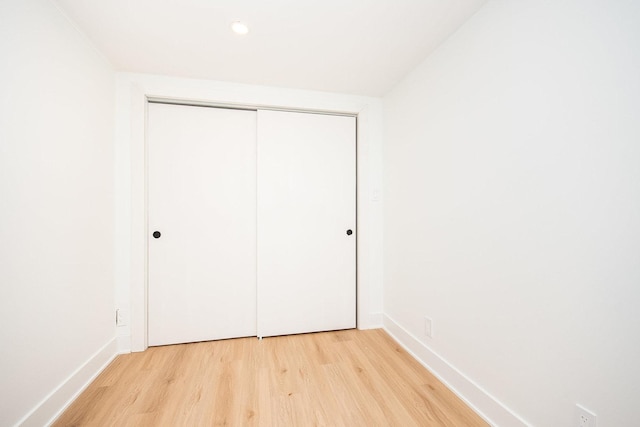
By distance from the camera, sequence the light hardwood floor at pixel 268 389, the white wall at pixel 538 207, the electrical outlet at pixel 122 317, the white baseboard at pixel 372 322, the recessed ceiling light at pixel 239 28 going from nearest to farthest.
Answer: the white wall at pixel 538 207
the light hardwood floor at pixel 268 389
the recessed ceiling light at pixel 239 28
the electrical outlet at pixel 122 317
the white baseboard at pixel 372 322

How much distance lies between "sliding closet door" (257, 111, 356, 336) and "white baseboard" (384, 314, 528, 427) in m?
0.64

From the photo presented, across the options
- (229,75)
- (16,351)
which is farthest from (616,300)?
(229,75)

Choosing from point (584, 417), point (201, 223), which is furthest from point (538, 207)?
point (201, 223)

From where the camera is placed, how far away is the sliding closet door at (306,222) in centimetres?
231

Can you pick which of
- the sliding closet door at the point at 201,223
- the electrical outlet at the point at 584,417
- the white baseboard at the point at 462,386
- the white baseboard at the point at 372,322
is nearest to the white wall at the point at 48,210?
the sliding closet door at the point at 201,223

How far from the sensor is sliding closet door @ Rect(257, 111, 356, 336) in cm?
231

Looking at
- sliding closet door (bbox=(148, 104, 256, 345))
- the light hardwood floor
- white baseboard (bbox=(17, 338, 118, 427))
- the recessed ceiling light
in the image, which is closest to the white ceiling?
the recessed ceiling light

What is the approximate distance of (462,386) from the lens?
1.53m

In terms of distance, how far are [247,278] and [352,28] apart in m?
2.12

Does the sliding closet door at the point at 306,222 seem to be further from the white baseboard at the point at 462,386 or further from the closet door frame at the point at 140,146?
the white baseboard at the point at 462,386

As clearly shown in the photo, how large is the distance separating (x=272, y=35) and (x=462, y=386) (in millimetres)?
2532

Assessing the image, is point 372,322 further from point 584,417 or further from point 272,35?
point 272,35

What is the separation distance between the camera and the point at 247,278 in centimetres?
231

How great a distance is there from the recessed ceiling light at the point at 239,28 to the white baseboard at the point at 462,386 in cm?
252
